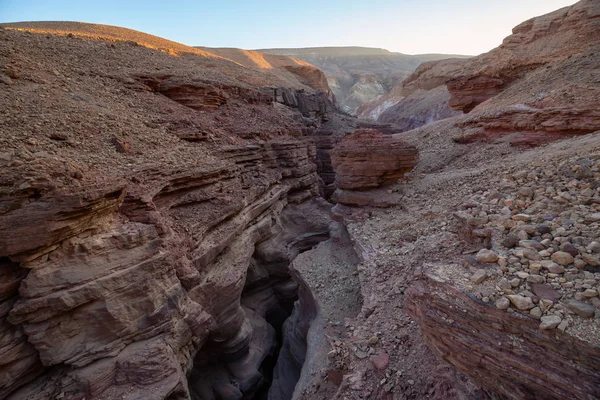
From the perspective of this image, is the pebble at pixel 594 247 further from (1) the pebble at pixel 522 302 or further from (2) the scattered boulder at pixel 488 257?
(1) the pebble at pixel 522 302

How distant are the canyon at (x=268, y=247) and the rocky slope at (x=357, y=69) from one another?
46949 mm

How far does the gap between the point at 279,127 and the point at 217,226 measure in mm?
7763

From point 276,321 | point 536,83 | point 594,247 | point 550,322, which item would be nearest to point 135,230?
point 550,322

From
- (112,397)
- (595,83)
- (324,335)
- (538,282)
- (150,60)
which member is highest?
(150,60)

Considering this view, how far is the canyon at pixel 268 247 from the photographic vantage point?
3340 mm

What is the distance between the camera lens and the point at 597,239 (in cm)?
332

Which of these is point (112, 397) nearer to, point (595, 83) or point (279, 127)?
point (279, 127)

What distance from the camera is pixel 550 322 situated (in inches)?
103

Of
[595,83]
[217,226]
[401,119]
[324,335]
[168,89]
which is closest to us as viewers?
[324,335]

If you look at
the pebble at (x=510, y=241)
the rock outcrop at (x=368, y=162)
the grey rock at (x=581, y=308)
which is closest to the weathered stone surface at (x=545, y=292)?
the grey rock at (x=581, y=308)

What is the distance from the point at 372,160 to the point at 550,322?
7.64 metres

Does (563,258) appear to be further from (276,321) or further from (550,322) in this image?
(276,321)

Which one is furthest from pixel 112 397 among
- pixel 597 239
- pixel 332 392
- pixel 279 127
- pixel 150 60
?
pixel 150 60

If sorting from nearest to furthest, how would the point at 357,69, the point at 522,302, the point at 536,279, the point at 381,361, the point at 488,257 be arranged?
the point at 522,302 < the point at 536,279 < the point at 488,257 < the point at 381,361 < the point at 357,69
